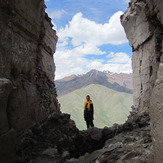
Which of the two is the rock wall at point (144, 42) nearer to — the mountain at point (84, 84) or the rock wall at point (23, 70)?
the rock wall at point (23, 70)

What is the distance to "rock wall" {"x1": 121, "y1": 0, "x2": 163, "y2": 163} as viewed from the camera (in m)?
6.25

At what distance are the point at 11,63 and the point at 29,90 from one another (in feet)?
3.30

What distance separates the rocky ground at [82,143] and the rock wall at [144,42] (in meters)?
0.84

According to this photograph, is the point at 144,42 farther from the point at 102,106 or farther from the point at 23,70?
the point at 102,106

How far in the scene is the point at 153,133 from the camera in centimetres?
273

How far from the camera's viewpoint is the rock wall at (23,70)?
13.7 ft

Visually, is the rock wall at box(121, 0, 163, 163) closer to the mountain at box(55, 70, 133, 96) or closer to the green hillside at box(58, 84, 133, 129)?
the green hillside at box(58, 84, 133, 129)

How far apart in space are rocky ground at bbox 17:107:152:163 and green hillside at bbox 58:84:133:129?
1972cm

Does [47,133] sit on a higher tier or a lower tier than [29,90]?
lower

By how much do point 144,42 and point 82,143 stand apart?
12.1 feet

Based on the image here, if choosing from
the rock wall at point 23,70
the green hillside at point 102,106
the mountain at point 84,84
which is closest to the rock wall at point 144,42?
the rock wall at point 23,70

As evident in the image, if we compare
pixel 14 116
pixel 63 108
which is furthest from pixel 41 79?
pixel 63 108

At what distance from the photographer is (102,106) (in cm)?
3681

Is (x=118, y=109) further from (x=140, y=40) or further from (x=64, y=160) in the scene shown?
(x=64, y=160)
